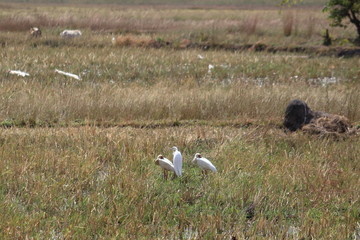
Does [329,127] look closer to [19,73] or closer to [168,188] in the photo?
[168,188]

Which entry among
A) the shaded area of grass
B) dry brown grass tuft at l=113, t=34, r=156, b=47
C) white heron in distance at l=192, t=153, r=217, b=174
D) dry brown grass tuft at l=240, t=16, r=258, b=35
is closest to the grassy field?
the shaded area of grass

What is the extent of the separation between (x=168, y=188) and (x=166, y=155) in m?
1.23

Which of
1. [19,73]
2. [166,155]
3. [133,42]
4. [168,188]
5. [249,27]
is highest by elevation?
[168,188]

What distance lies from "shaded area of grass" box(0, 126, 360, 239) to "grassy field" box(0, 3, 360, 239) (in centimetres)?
1

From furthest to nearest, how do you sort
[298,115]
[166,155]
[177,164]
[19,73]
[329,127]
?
[19,73] < [298,115] < [329,127] < [166,155] < [177,164]

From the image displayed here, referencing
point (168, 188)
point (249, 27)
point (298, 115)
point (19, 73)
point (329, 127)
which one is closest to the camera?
point (168, 188)

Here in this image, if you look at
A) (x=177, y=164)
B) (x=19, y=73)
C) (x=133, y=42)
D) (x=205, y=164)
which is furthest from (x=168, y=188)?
(x=133, y=42)

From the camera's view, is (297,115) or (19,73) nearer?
(297,115)

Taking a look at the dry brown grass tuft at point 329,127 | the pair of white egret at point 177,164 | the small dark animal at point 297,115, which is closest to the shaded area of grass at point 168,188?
the pair of white egret at point 177,164

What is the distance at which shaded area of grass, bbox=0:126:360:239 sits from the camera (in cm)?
501

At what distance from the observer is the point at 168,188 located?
19.2 feet

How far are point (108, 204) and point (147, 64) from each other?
390 inches

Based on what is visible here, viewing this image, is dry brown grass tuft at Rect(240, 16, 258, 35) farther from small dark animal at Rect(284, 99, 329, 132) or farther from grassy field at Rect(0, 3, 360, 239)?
small dark animal at Rect(284, 99, 329, 132)

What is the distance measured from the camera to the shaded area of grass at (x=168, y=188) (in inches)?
197
